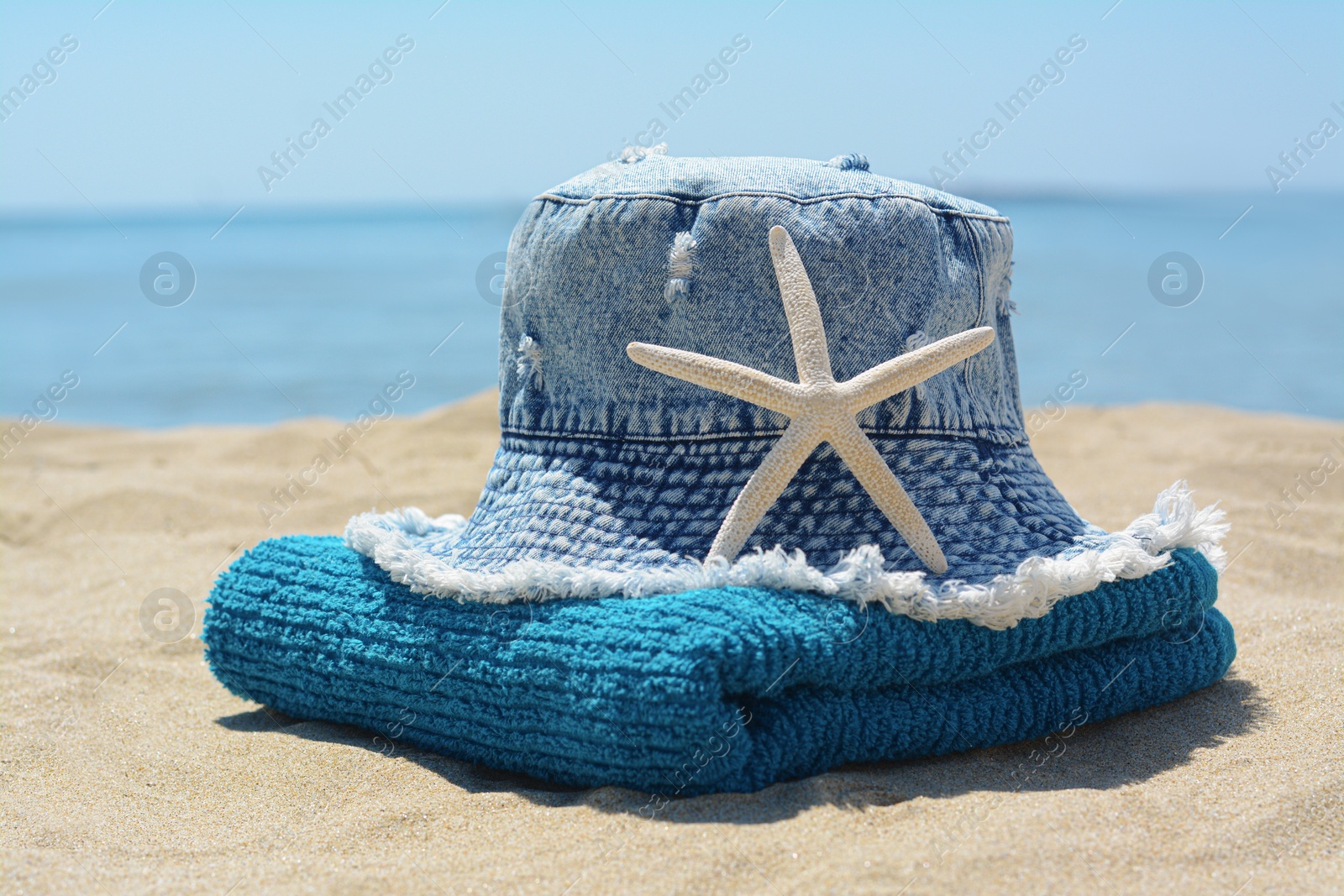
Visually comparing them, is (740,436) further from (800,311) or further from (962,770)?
(962,770)

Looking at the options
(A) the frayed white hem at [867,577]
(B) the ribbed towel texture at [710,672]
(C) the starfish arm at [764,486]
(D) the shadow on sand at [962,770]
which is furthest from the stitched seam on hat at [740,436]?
(D) the shadow on sand at [962,770]

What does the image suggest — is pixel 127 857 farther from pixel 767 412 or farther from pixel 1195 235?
pixel 1195 235

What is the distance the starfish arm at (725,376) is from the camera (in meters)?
2.40

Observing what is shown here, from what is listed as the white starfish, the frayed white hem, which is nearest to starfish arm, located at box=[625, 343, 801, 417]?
the white starfish

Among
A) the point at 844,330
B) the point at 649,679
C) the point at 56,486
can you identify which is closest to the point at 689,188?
the point at 844,330

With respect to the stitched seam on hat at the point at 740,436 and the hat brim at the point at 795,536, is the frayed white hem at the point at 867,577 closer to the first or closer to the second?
the hat brim at the point at 795,536

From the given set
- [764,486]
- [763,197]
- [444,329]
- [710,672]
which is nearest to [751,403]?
[764,486]

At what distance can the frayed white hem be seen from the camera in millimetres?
2301

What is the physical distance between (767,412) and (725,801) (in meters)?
0.87

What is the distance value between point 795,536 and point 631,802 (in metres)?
0.69

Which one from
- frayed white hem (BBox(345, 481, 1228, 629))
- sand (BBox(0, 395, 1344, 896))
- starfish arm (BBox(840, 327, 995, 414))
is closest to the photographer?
sand (BBox(0, 395, 1344, 896))

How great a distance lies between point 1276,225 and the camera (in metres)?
25.2

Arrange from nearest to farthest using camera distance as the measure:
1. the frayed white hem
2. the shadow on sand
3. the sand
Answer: the sand < the shadow on sand < the frayed white hem

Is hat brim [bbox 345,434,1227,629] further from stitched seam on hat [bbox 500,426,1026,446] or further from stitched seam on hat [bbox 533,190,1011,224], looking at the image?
stitched seam on hat [bbox 533,190,1011,224]
